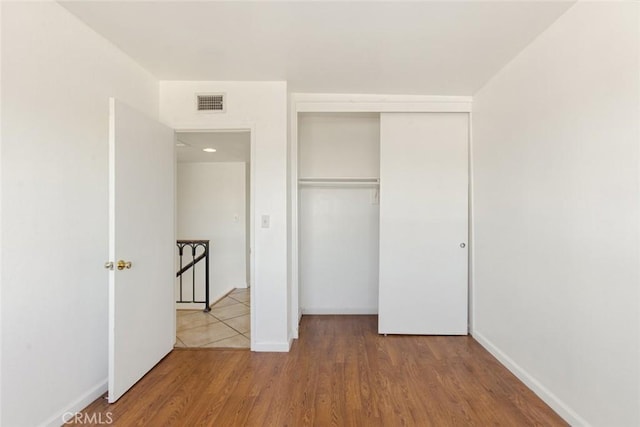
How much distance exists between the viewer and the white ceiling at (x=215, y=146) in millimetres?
3672

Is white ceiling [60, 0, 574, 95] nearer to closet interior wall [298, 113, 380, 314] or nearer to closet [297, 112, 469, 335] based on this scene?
closet [297, 112, 469, 335]

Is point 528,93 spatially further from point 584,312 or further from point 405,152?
point 584,312

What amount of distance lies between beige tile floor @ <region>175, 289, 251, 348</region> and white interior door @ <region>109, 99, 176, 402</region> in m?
0.37

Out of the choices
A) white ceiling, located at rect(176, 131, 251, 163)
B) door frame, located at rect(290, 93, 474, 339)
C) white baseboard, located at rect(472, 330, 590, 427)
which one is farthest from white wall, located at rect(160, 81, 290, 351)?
white baseboard, located at rect(472, 330, 590, 427)

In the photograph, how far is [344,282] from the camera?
145 inches

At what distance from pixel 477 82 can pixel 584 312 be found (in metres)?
1.99

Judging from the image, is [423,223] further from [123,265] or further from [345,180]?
[123,265]

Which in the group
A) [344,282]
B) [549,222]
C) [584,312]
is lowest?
[344,282]

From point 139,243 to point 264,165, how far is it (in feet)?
3.71

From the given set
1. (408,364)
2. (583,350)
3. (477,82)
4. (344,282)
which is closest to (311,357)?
(408,364)

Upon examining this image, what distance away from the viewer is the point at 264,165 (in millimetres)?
2666

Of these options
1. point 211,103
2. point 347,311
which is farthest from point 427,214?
point 211,103

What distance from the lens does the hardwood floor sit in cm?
182

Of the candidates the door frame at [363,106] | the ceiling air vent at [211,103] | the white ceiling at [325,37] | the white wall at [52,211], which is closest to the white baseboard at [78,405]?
the white wall at [52,211]
